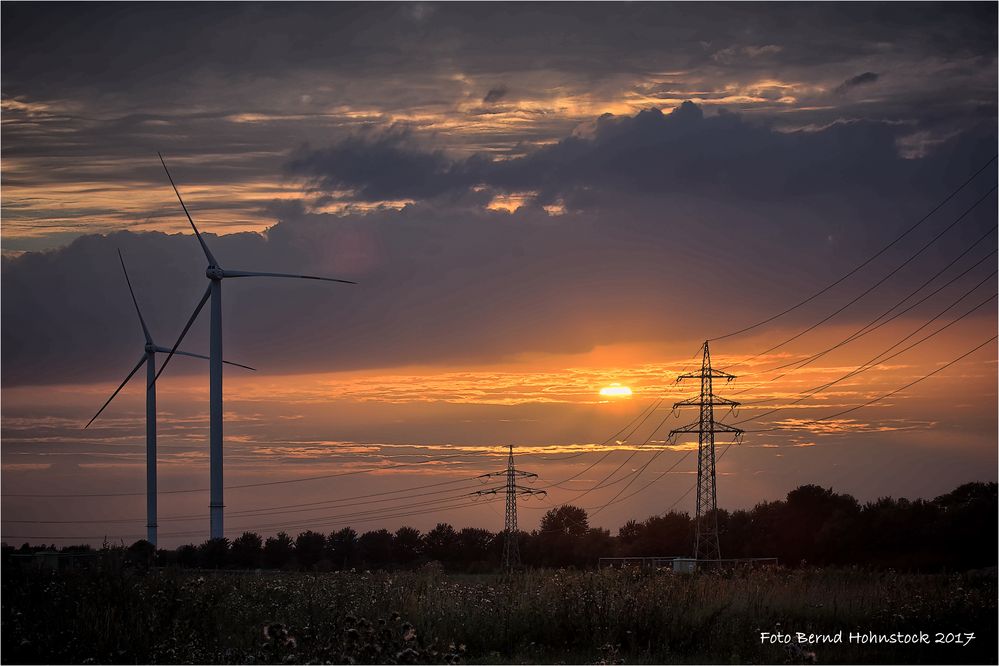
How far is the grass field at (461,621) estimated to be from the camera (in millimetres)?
24625

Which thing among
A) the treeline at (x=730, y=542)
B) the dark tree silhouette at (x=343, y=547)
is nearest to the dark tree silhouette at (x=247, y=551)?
the treeline at (x=730, y=542)

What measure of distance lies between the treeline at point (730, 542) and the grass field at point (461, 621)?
112 feet

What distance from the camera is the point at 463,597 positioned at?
29734mm

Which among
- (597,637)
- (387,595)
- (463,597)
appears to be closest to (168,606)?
(387,595)

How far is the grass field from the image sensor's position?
24625 millimetres

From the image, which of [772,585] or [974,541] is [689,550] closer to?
[974,541]

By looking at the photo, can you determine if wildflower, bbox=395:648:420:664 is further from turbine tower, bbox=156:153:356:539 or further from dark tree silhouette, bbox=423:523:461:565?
dark tree silhouette, bbox=423:523:461:565

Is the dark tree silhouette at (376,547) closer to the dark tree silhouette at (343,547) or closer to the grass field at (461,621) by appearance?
the dark tree silhouette at (343,547)

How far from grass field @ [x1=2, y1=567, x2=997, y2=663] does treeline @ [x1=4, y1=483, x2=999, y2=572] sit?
1344 inches

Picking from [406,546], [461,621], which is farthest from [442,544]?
[461,621]

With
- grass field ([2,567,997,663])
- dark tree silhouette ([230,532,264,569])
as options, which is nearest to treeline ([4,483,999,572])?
dark tree silhouette ([230,532,264,569])

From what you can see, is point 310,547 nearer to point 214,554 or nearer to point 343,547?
point 343,547

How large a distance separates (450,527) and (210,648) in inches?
3662

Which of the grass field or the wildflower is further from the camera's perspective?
the grass field
